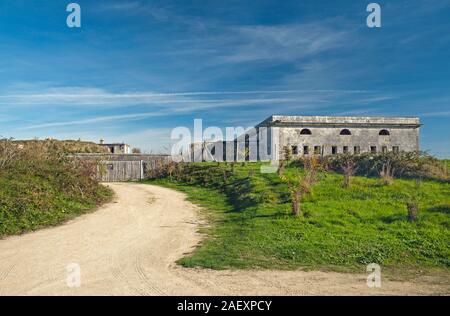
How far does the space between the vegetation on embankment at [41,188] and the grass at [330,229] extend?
19.3 feet

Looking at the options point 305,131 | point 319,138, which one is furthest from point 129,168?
point 319,138

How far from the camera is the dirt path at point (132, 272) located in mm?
7168

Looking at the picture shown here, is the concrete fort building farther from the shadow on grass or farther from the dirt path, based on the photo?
the dirt path

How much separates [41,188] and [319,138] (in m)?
31.0

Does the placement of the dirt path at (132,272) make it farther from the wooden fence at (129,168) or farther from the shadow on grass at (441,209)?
the wooden fence at (129,168)

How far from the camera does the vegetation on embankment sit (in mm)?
13609

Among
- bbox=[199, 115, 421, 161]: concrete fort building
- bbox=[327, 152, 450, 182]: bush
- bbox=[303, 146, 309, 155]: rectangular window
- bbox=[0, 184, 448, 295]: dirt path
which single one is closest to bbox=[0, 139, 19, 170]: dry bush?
bbox=[0, 184, 448, 295]: dirt path

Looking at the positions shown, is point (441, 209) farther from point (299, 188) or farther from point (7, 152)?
point (7, 152)

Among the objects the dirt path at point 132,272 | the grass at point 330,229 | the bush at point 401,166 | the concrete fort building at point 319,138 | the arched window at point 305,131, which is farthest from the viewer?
the arched window at point 305,131

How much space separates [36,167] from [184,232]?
10334mm

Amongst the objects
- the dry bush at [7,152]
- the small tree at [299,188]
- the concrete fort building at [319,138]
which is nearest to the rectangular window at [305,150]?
the concrete fort building at [319,138]
